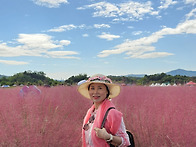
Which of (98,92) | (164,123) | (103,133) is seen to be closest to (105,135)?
Answer: (103,133)

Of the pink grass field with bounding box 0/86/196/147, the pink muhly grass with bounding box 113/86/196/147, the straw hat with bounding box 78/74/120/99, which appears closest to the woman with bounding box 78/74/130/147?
the straw hat with bounding box 78/74/120/99

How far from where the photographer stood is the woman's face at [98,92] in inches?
56.0

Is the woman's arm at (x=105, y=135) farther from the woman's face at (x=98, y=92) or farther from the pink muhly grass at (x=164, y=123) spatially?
the pink muhly grass at (x=164, y=123)

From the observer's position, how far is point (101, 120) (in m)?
1.33

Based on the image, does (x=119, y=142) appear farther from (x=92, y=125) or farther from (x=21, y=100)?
(x=21, y=100)

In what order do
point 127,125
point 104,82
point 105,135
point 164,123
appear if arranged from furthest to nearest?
point 127,125
point 164,123
point 104,82
point 105,135

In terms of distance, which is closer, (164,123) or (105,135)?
(105,135)

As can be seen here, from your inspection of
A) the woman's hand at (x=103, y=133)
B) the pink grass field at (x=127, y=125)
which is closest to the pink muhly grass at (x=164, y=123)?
the pink grass field at (x=127, y=125)

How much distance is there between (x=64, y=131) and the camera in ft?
7.70

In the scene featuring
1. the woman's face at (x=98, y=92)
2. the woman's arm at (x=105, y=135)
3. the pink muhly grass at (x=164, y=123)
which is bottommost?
the pink muhly grass at (x=164, y=123)

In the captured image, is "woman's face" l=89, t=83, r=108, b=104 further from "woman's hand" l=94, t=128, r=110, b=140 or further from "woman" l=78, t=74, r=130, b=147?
"woman's hand" l=94, t=128, r=110, b=140

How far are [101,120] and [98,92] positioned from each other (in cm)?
19

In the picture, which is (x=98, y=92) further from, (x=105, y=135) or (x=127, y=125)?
(x=127, y=125)

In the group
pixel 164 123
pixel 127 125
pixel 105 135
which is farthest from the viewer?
pixel 127 125
